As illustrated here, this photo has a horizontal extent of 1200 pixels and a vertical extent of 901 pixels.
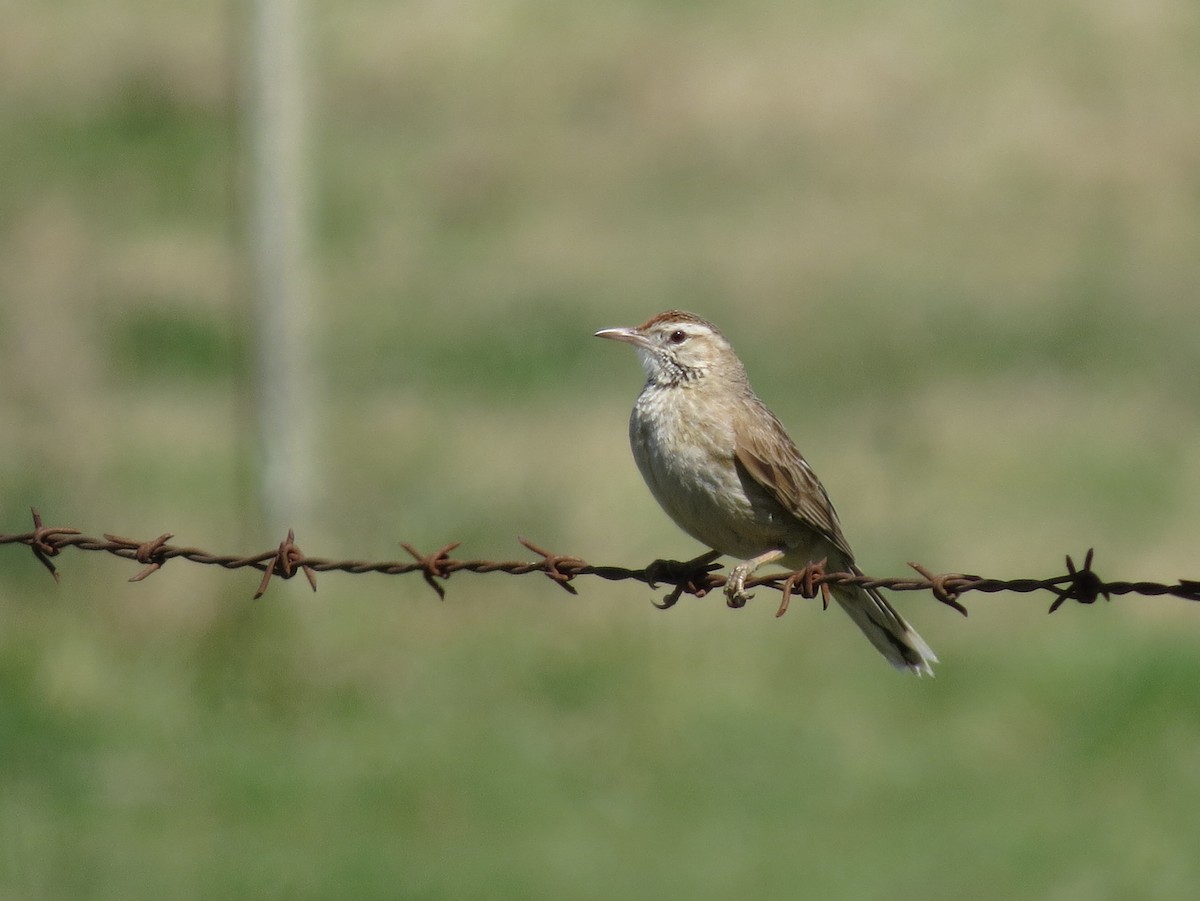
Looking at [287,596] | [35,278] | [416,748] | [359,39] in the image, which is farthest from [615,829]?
Answer: [359,39]

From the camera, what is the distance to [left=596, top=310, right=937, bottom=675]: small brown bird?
677 centimetres

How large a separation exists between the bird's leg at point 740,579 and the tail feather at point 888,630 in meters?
0.30

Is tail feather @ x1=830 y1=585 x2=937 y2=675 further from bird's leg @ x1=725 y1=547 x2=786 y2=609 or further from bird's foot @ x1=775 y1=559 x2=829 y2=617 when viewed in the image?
bird's foot @ x1=775 y1=559 x2=829 y2=617

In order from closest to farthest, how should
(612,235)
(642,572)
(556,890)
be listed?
(642,572)
(556,890)
(612,235)

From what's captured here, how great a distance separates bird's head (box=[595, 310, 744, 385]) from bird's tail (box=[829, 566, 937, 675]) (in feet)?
3.59

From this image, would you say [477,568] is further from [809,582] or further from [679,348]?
[679,348]

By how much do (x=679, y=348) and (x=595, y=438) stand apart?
9125 mm

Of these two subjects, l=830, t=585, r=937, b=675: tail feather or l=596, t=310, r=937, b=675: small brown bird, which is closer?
l=830, t=585, r=937, b=675: tail feather

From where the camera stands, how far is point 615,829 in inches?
424

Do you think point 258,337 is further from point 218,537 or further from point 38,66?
point 38,66

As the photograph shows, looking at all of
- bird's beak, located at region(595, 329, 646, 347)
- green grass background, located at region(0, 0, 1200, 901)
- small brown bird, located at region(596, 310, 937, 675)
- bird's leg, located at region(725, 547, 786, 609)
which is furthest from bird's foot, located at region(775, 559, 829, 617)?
green grass background, located at region(0, 0, 1200, 901)

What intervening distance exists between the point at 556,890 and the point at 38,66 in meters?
21.0

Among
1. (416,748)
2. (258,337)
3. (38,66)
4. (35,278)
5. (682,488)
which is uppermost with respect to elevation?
(38,66)

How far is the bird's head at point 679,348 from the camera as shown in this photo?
7340 millimetres
